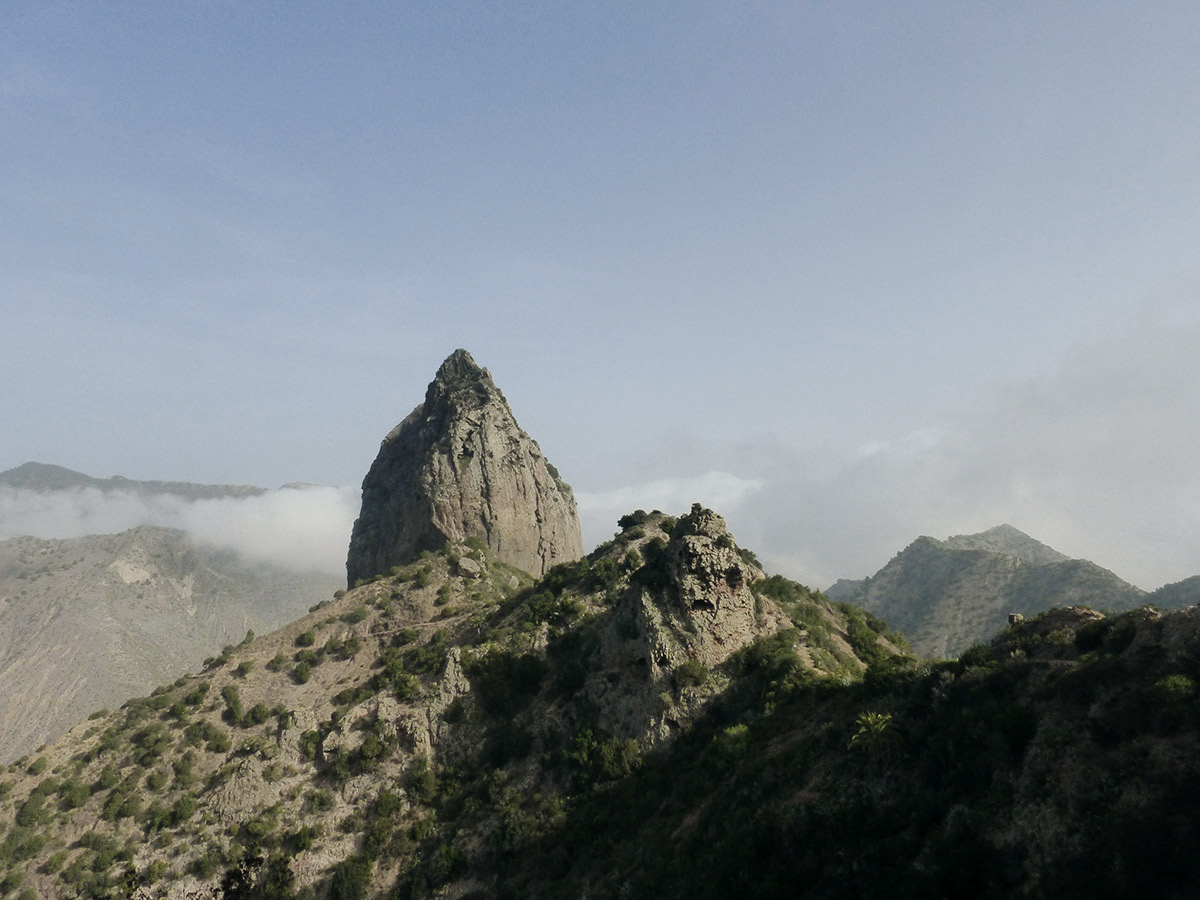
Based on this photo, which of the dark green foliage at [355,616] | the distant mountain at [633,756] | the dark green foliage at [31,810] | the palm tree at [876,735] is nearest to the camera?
the distant mountain at [633,756]

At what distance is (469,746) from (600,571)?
21783mm

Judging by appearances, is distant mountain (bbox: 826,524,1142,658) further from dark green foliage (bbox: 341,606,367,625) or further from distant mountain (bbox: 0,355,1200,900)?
dark green foliage (bbox: 341,606,367,625)

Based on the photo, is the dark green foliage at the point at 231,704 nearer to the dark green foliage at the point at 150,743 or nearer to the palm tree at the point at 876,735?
the dark green foliage at the point at 150,743

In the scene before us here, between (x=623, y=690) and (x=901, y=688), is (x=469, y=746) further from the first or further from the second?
(x=901, y=688)

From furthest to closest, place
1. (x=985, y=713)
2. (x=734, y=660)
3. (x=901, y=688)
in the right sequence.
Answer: (x=734, y=660), (x=901, y=688), (x=985, y=713)

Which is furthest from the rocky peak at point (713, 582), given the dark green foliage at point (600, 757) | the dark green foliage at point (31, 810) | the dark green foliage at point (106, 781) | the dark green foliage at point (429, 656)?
the dark green foliage at point (31, 810)

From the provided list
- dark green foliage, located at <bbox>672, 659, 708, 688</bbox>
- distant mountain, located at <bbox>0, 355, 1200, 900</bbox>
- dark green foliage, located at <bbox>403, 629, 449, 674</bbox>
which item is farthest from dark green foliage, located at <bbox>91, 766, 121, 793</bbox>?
dark green foliage, located at <bbox>672, 659, 708, 688</bbox>

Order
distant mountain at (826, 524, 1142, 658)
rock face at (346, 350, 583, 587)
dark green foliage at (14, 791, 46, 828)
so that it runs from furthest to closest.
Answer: distant mountain at (826, 524, 1142, 658), rock face at (346, 350, 583, 587), dark green foliage at (14, 791, 46, 828)

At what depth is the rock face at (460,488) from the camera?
100375 millimetres

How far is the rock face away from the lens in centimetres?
10038

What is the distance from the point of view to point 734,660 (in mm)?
48000

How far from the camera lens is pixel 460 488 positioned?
101 m

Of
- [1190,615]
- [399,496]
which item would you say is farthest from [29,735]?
[1190,615]

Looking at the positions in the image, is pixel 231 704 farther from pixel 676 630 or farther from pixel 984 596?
pixel 984 596
